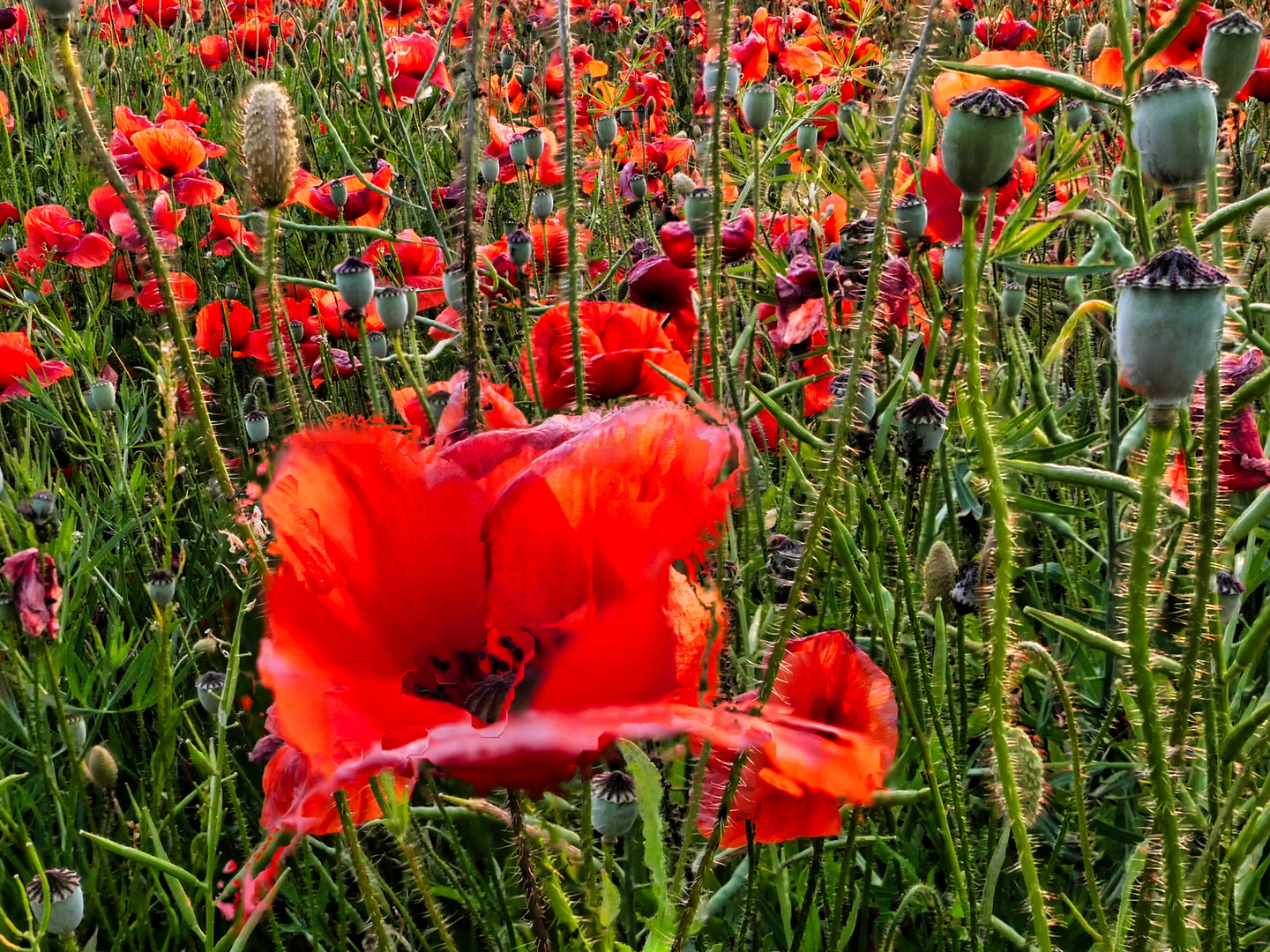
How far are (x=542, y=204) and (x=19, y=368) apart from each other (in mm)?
787

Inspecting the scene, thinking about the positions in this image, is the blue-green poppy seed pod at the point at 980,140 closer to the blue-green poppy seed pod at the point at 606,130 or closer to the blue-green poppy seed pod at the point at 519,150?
the blue-green poppy seed pod at the point at 519,150

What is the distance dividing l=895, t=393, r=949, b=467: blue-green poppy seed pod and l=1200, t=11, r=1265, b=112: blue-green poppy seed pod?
0.30 meters

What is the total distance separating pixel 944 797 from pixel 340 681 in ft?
2.51

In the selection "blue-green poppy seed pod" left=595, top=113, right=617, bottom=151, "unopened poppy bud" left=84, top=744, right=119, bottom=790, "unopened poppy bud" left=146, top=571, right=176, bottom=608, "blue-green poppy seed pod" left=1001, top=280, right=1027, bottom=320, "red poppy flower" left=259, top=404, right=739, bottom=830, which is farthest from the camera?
"blue-green poppy seed pod" left=595, top=113, right=617, bottom=151

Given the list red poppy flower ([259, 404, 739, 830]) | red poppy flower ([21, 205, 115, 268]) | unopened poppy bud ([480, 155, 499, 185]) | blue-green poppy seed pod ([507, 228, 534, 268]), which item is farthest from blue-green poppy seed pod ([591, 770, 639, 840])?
red poppy flower ([21, 205, 115, 268])

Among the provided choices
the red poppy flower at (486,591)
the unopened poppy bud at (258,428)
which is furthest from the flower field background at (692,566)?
the unopened poppy bud at (258,428)

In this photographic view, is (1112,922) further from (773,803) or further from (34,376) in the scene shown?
(34,376)

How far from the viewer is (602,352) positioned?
83cm

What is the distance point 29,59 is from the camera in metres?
3.40

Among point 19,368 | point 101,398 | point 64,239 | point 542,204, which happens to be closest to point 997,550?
point 542,204

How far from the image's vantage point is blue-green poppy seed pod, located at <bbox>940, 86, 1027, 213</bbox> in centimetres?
48

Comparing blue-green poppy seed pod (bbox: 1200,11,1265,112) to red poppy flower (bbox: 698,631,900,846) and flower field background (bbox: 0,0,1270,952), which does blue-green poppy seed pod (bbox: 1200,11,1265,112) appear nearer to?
flower field background (bbox: 0,0,1270,952)

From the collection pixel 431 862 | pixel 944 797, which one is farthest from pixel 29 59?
→ pixel 944 797

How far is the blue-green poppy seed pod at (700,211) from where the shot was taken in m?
0.90
